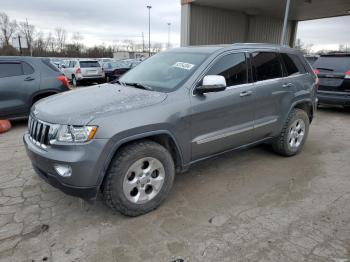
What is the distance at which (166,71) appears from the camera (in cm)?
354

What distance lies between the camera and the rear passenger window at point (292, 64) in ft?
14.3

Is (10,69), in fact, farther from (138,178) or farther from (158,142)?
(138,178)

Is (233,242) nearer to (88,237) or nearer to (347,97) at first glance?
(88,237)

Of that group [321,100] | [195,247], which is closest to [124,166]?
[195,247]

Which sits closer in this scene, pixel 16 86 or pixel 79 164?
pixel 79 164

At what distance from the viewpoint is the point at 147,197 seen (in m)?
2.91

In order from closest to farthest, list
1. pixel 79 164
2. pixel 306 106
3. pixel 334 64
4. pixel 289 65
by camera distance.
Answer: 1. pixel 79 164
2. pixel 289 65
3. pixel 306 106
4. pixel 334 64

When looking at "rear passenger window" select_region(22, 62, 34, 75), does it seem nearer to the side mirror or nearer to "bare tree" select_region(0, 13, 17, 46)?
the side mirror

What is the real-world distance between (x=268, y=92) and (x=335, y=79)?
15.9 feet

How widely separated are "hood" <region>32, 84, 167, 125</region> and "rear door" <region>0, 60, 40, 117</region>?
3.68m

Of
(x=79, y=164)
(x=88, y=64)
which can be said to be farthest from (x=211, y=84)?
(x=88, y=64)

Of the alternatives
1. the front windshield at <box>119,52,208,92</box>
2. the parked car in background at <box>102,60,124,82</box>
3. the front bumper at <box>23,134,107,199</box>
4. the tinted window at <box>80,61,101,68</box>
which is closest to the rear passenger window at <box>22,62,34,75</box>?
the front windshield at <box>119,52,208,92</box>

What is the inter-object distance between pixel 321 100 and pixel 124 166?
721cm

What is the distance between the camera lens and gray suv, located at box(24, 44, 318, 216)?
249 cm
